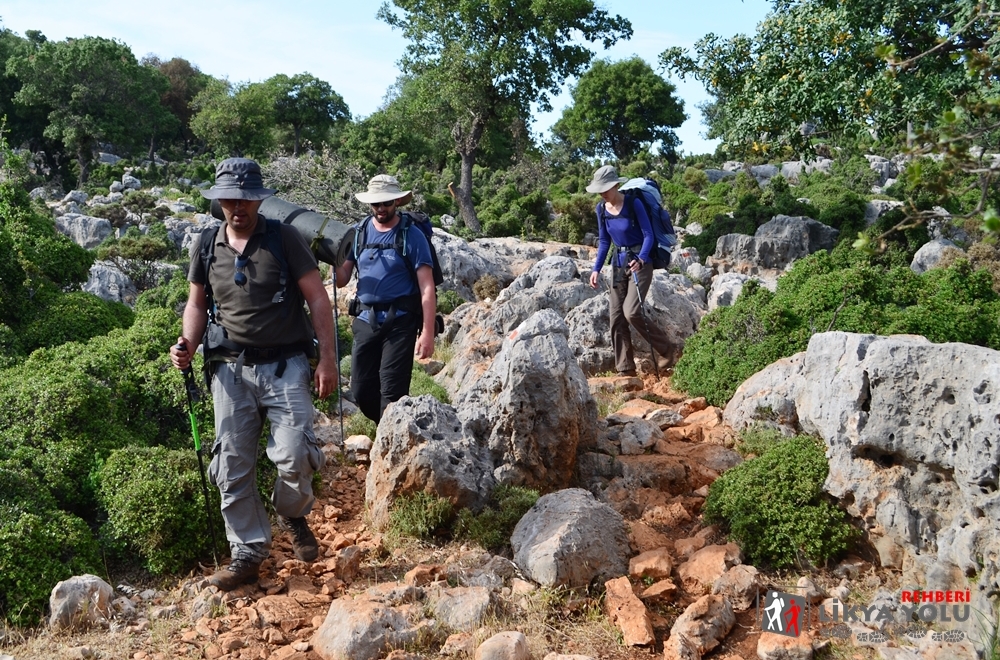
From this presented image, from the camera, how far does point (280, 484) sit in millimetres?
4613

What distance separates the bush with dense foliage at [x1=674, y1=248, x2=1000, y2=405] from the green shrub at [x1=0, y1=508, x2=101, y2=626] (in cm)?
553

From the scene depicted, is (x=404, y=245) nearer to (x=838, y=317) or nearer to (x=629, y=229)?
(x=629, y=229)

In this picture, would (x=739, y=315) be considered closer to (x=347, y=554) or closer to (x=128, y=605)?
(x=347, y=554)

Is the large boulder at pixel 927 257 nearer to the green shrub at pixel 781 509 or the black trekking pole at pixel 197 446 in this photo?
the green shrub at pixel 781 509

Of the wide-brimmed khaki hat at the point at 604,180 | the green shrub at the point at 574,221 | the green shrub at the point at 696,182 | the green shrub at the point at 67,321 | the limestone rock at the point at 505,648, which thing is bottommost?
the limestone rock at the point at 505,648

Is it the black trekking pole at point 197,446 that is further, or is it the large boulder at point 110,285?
the large boulder at point 110,285

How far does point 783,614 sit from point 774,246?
623 inches

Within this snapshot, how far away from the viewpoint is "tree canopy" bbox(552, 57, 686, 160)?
165 feet

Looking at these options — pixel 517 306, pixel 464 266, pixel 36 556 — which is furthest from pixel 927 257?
pixel 36 556

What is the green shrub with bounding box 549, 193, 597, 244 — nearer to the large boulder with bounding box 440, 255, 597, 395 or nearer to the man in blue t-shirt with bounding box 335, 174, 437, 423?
the large boulder with bounding box 440, 255, 597, 395

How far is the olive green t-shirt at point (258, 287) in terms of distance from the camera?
443cm

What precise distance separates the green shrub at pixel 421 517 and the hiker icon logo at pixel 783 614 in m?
1.89

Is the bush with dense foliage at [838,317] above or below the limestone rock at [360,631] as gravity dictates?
above

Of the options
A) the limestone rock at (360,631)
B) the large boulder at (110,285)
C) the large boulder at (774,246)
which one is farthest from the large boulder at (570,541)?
the large boulder at (774,246)
